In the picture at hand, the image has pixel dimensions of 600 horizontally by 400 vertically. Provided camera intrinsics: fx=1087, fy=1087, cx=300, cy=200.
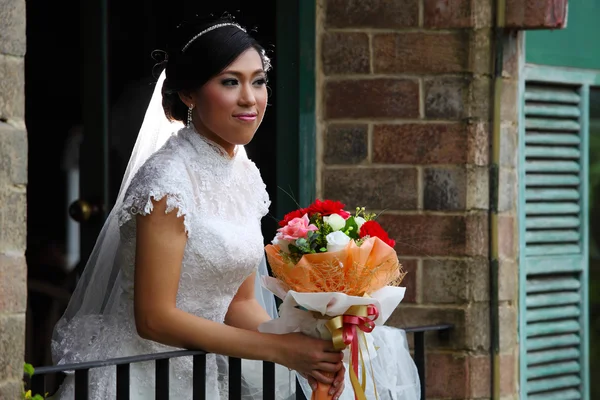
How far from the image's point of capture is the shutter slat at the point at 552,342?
4656mm

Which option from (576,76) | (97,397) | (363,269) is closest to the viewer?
(363,269)

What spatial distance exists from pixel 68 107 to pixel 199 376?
3.41 m

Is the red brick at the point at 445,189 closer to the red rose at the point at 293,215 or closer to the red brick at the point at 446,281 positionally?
the red brick at the point at 446,281

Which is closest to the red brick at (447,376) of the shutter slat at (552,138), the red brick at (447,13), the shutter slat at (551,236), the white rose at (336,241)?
the shutter slat at (551,236)

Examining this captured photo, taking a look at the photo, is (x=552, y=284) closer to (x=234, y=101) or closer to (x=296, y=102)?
(x=296, y=102)

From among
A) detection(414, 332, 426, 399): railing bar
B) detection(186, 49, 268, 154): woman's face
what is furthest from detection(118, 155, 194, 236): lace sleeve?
detection(414, 332, 426, 399): railing bar

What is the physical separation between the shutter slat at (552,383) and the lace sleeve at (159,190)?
212cm

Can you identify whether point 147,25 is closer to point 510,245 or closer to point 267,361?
point 510,245

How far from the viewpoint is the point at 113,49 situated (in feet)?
17.0

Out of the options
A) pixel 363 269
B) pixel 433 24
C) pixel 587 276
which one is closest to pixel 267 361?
pixel 363 269

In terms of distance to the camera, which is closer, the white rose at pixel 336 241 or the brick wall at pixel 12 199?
the brick wall at pixel 12 199

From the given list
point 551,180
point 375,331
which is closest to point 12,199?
point 375,331

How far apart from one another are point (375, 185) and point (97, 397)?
1591 millimetres

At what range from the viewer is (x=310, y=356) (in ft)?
9.81
